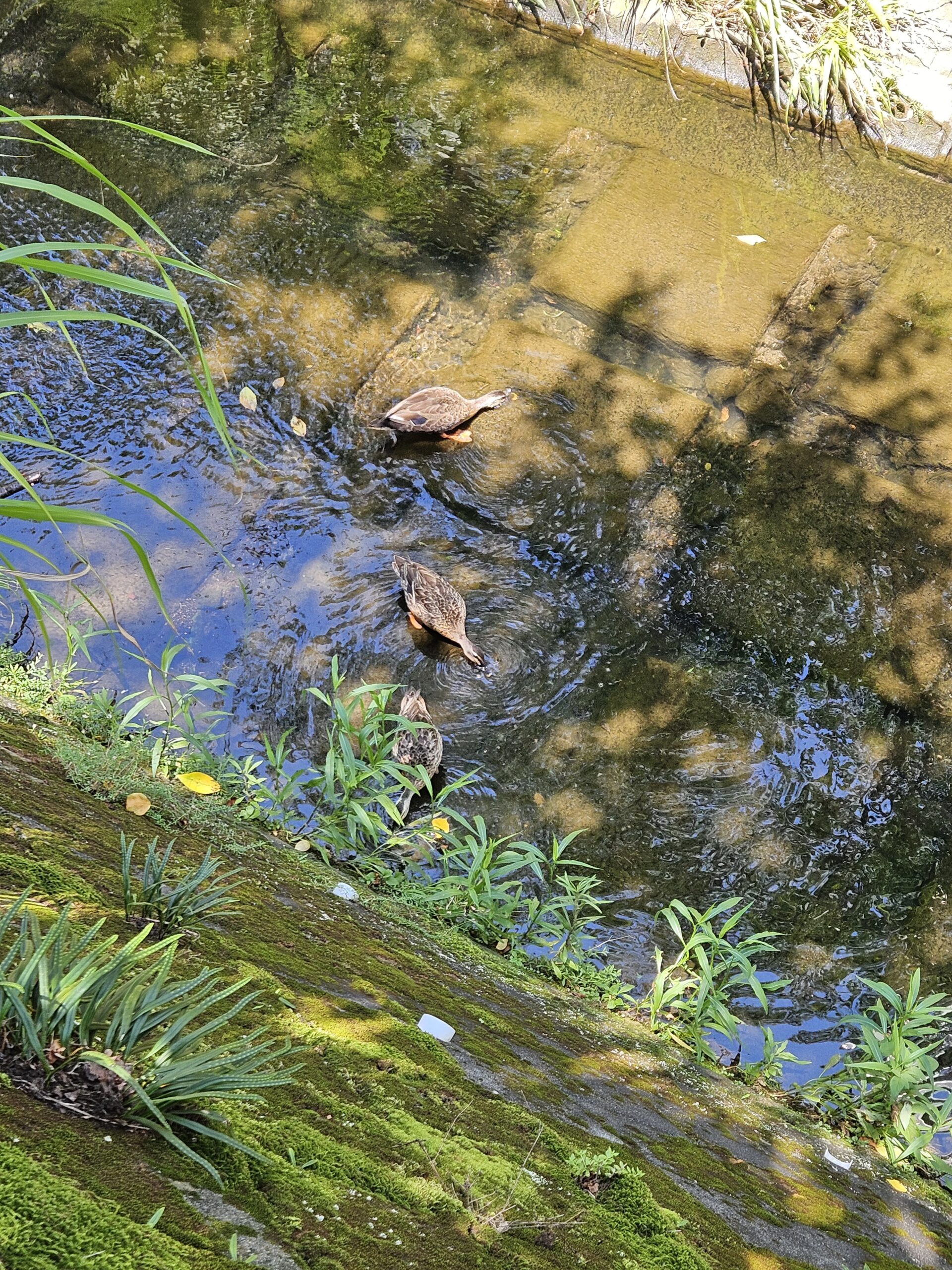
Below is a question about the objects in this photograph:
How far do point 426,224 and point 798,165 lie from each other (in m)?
2.72

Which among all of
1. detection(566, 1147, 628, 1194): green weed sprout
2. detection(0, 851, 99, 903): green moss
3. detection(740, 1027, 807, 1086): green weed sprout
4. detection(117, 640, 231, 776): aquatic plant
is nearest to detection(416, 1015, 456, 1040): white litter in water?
detection(566, 1147, 628, 1194): green weed sprout

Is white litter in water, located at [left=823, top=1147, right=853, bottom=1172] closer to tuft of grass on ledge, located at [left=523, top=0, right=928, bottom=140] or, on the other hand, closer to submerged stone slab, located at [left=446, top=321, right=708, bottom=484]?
submerged stone slab, located at [left=446, top=321, right=708, bottom=484]

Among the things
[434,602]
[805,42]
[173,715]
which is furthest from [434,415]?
[805,42]

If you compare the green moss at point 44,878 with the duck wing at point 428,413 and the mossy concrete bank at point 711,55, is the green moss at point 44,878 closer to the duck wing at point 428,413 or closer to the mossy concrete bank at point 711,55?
the duck wing at point 428,413

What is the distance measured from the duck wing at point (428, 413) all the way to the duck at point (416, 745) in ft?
4.67

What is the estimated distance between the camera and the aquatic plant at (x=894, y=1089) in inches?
112

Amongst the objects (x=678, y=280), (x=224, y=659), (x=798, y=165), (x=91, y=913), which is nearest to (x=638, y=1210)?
(x=91, y=913)

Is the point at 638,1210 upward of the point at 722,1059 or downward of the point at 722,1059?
upward

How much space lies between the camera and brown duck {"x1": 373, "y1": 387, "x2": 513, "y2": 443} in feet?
15.3

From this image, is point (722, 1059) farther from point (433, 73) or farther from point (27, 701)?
point (433, 73)

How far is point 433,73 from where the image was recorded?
270 inches

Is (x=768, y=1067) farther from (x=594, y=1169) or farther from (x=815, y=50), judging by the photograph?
(x=815, y=50)

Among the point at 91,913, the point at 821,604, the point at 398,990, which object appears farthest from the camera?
the point at 821,604

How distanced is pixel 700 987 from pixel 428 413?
2.87 m
